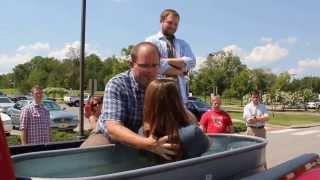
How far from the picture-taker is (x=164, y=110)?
10.0 ft

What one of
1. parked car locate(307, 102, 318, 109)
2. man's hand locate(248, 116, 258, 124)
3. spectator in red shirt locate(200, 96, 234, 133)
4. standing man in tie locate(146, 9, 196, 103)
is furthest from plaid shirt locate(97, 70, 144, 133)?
parked car locate(307, 102, 318, 109)

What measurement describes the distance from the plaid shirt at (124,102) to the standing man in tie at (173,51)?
0.98m

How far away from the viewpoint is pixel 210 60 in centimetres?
8506

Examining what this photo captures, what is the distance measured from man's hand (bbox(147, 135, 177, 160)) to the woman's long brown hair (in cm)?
3

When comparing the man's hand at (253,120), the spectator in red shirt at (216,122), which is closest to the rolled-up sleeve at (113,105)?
the spectator in red shirt at (216,122)

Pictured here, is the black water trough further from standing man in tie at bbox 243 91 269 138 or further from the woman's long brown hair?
standing man in tie at bbox 243 91 269 138

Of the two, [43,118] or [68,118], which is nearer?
[43,118]

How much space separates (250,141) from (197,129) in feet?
3.04

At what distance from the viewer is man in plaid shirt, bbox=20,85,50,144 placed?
8102 mm

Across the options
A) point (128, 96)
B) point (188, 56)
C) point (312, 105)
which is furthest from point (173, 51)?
point (312, 105)

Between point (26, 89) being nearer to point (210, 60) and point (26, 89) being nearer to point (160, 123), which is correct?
point (210, 60)

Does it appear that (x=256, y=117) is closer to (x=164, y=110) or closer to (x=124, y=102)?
(x=124, y=102)

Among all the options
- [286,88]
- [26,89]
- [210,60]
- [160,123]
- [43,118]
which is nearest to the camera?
[160,123]

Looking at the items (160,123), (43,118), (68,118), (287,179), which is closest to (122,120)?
(160,123)
